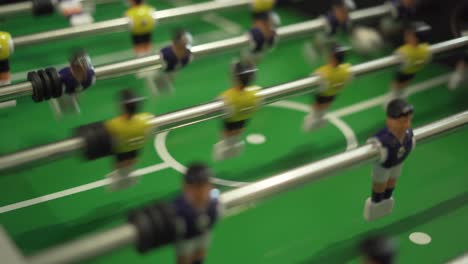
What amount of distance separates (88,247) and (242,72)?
613mm

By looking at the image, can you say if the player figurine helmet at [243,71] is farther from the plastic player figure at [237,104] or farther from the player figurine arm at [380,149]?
the player figurine arm at [380,149]

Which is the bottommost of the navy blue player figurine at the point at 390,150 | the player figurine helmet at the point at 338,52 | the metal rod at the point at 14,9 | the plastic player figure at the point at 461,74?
the plastic player figure at the point at 461,74

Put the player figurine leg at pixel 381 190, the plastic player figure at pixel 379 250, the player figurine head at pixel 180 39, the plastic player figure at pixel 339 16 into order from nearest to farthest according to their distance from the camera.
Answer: the plastic player figure at pixel 379 250, the player figurine leg at pixel 381 190, the player figurine head at pixel 180 39, the plastic player figure at pixel 339 16

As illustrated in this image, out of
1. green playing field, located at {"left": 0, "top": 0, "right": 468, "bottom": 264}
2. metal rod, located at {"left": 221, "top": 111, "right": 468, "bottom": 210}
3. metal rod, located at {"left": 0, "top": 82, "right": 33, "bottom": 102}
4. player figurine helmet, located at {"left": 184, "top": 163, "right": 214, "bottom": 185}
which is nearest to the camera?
player figurine helmet, located at {"left": 184, "top": 163, "right": 214, "bottom": 185}

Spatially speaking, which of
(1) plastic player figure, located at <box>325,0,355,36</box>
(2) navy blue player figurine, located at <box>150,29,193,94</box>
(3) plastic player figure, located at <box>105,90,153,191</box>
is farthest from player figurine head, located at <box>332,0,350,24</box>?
(3) plastic player figure, located at <box>105,90,153,191</box>

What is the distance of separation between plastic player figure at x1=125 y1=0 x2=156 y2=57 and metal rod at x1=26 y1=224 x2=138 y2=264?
957mm

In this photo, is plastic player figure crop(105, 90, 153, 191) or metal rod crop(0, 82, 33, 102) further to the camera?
metal rod crop(0, 82, 33, 102)

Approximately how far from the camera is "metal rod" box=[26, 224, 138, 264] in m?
0.88

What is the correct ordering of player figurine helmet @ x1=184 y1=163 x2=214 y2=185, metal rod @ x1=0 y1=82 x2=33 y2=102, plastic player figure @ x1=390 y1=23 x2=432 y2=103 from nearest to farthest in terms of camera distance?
player figurine helmet @ x1=184 y1=163 x2=214 y2=185 < metal rod @ x1=0 y1=82 x2=33 y2=102 < plastic player figure @ x1=390 y1=23 x2=432 y2=103

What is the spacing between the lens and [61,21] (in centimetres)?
289

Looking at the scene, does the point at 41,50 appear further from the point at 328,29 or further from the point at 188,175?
the point at 188,175

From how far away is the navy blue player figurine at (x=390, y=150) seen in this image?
3.99ft

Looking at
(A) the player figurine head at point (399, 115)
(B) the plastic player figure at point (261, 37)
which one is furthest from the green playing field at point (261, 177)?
(A) the player figurine head at point (399, 115)

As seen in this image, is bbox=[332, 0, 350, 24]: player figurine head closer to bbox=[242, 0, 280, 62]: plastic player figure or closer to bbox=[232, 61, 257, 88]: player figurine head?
bbox=[242, 0, 280, 62]: plastic player figure
